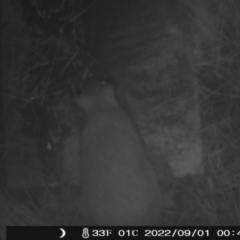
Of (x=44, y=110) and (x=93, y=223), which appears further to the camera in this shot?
(x=44, y=110)

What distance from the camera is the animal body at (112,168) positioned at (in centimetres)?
273

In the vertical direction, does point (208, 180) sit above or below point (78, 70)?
below

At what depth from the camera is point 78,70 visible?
3.09 metres

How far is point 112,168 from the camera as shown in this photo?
9.05ft

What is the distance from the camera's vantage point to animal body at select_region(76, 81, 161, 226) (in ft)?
8.97

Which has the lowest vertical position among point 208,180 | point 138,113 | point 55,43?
point 208,180

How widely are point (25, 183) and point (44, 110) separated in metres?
0.62

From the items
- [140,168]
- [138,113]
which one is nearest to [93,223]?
[140,168]

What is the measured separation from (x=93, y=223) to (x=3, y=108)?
118 cm

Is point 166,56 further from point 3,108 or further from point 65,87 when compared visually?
point 3,108

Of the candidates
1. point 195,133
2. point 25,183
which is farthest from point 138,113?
point 25,183

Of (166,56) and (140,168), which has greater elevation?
(166,56)

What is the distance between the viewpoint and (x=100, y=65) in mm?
3068

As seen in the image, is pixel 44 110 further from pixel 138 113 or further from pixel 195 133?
pixel 195 133
